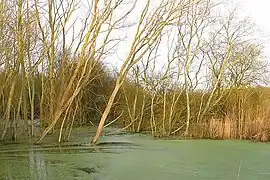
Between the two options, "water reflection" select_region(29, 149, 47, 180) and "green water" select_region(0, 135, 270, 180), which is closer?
"water reflection" select_region(29, 149, 47, 180)

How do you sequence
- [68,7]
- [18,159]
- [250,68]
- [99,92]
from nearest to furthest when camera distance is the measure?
[18,159] < [68,7] < [250,68] < [99,92]

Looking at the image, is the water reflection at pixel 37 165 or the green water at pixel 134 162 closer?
the water reflection at pixel 37 165

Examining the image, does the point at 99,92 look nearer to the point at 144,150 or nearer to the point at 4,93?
the point at 4,93

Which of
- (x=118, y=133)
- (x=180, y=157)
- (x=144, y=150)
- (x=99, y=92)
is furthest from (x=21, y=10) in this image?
(x=99, y=92)

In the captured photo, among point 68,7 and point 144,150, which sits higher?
point 68,7

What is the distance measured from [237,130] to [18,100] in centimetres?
736

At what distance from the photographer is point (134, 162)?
848cm

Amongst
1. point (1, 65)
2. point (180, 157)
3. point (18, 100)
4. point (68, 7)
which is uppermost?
point (68, 7)

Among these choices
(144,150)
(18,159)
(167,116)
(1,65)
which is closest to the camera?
(18,159)

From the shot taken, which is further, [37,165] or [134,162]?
[134,162]

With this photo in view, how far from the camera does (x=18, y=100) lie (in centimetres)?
1219

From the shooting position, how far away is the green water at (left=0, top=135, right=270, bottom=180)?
6.95 m

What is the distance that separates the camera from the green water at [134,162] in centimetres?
695

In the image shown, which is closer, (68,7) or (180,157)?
(180,157)
